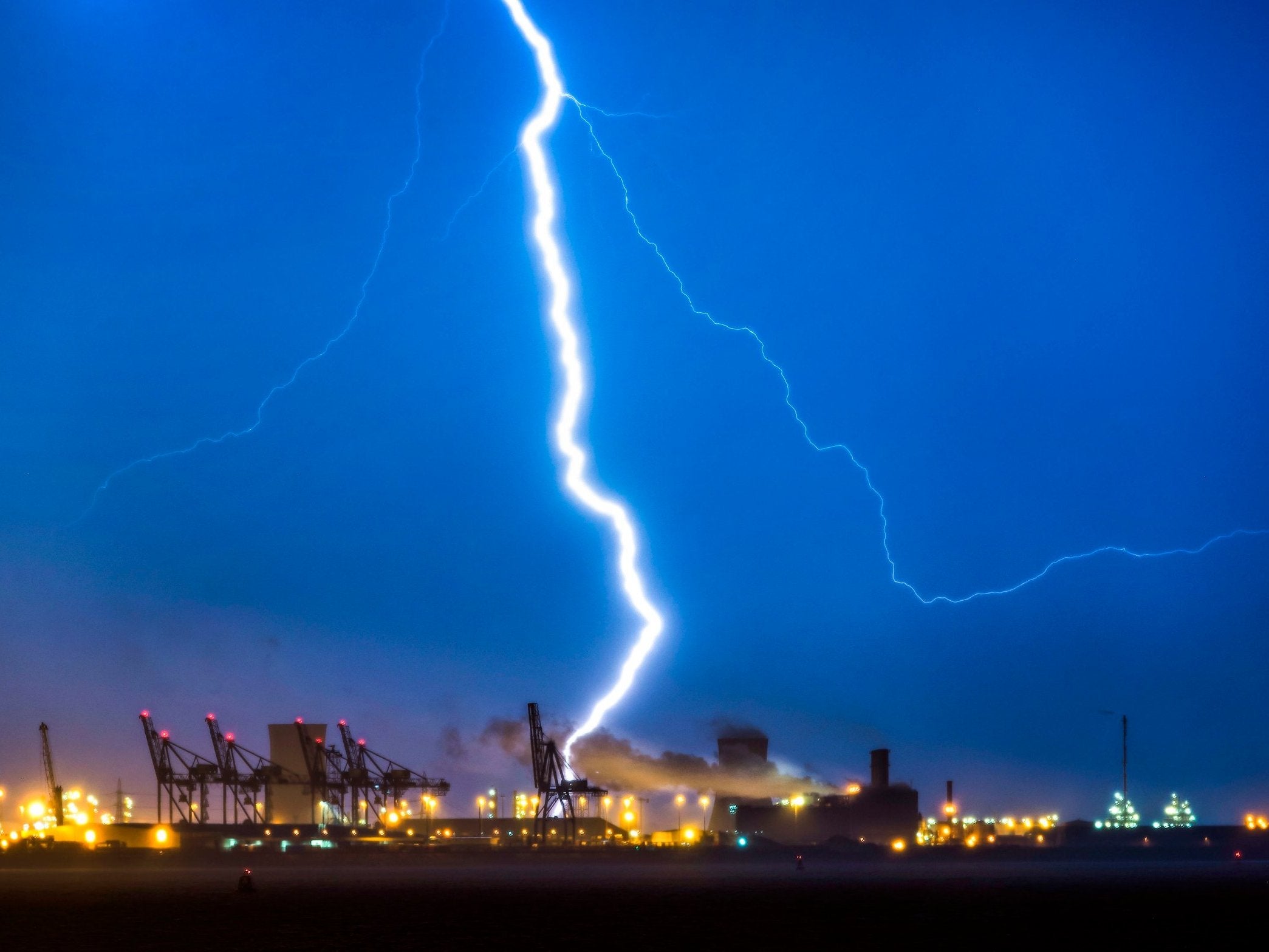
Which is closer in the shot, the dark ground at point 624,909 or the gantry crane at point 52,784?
the dark ground at point 624,909

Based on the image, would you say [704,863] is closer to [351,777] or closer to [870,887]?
[351,777]

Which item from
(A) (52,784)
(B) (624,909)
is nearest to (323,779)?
(A) (52,784)

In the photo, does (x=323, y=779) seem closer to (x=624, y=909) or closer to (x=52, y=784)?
(x=52, y=784)

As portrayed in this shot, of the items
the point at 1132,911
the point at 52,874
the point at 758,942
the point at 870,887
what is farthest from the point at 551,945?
the point at 52,874

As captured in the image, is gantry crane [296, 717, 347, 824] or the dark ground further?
gantry crane [296, 717, 347, 824]

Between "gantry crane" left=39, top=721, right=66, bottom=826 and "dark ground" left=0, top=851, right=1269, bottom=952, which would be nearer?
"dark ground" left=0, top=851, right=1269, bottom=952
